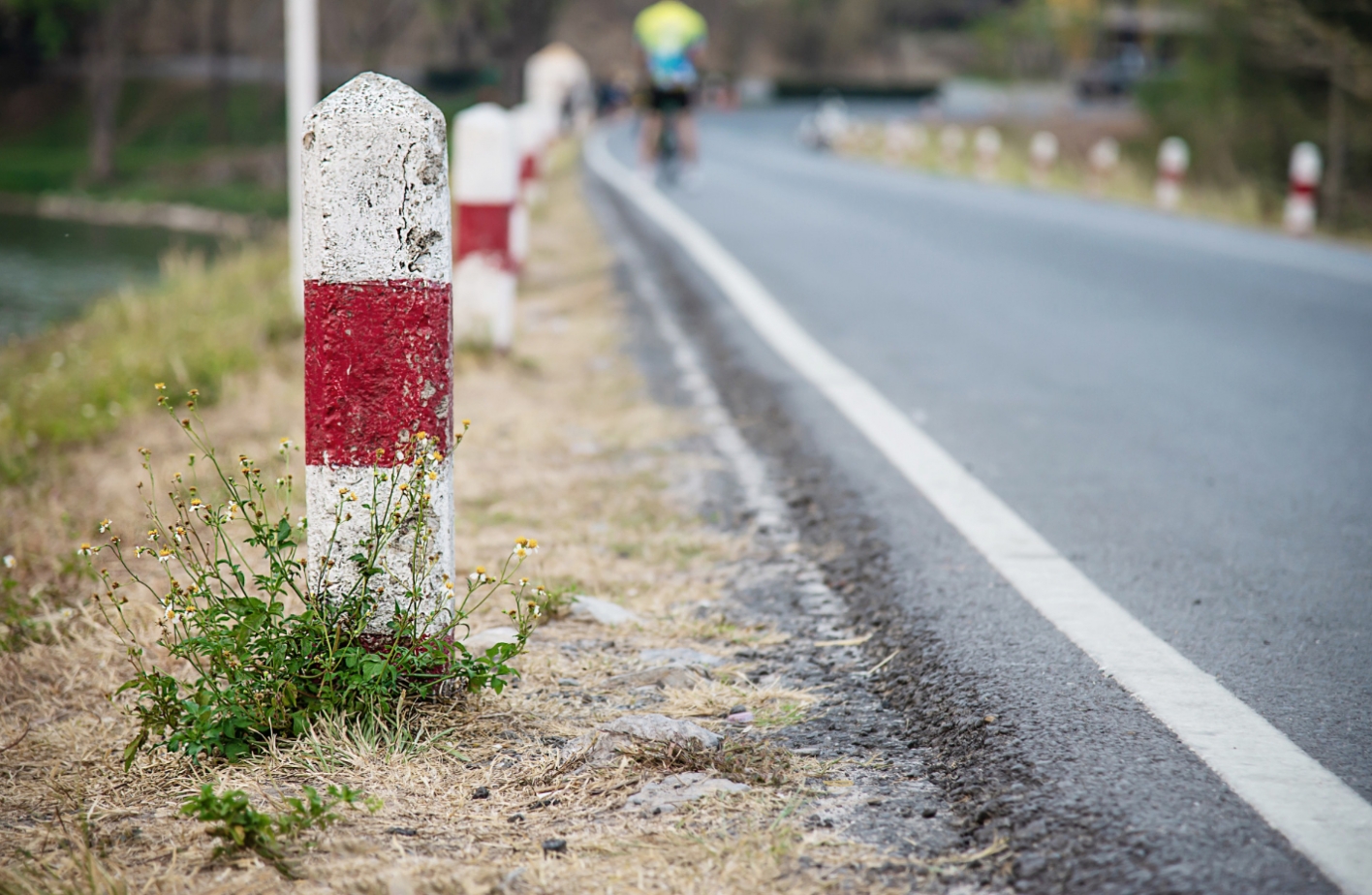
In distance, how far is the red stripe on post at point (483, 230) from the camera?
5672mm

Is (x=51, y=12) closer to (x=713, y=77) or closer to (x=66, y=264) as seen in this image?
(x=713, y=77)

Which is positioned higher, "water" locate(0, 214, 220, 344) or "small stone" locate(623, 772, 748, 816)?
"small stone" locate(623, 772, 748, 816)

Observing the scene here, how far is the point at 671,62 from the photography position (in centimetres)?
1631

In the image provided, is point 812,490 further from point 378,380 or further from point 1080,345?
point 1080,345

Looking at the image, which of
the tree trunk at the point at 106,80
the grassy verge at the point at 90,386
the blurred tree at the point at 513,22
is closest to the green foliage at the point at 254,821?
the grassy verge at the point at 90,386

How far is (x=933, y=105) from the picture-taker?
193 feet

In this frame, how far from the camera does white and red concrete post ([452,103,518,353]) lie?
5.63m

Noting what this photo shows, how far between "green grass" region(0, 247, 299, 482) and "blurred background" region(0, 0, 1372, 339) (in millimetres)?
2899

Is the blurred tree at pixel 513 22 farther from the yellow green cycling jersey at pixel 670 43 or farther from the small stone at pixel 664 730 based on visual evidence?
the small stone at pixel 664 730

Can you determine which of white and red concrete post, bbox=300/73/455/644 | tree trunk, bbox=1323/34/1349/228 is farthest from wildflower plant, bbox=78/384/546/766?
tree trunk, bbox=1323/34/1349/228

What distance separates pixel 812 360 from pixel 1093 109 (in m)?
46.5

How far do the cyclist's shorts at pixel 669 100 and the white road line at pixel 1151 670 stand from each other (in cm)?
1155

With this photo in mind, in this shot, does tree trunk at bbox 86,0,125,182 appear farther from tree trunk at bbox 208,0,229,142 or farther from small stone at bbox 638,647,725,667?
small stone at bbox 638,647,725,667

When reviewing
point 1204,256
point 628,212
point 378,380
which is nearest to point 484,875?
point 378,380
